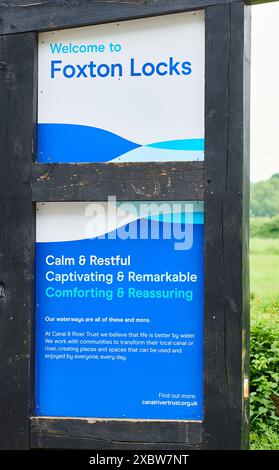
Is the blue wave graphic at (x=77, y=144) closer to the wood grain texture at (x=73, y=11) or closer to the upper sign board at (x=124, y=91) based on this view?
the upper sign board at (x=124, y=91)

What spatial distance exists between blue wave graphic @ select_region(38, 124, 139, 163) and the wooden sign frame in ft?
0.20

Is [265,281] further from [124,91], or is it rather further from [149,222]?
[124,91]

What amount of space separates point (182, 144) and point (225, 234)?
508mm

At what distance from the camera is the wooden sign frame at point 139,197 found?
327 cm

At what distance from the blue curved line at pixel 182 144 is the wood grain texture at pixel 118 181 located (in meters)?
0.09

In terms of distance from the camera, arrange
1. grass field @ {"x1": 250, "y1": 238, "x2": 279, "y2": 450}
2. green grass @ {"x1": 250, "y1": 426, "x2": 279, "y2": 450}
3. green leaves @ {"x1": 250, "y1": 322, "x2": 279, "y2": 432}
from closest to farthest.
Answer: green grass @ {"x1": 250, "y1": 426, "x2": 279, "y2": 450} → green leaves @ {"x1": 250, "y1": 322, "x2": 279, "y2": 432} → grass field @ {"x1": 250, "y1": 238, "x2": 279, "y2": 450}

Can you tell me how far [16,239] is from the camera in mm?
3508

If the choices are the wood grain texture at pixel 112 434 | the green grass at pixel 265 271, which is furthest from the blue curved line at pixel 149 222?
the green grass at pixel 265 271

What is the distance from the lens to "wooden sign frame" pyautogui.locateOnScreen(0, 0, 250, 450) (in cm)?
327

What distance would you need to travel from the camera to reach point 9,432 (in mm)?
3482

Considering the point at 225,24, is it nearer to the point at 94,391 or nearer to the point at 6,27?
the point at 6,27

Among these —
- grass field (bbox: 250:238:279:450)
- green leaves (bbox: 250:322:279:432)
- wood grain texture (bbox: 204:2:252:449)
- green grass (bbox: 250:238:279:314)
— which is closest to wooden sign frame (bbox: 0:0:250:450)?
wood grain texture (bbox: 204:2:252:449)

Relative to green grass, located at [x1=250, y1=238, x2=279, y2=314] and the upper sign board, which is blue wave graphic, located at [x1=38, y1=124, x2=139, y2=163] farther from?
green grass, located at [x1=250, y1=238, x2=279, y2=314]
